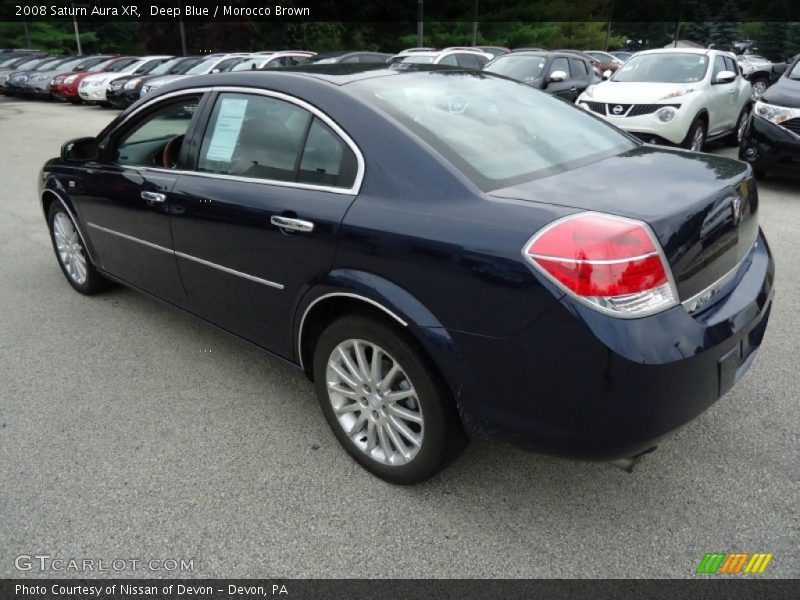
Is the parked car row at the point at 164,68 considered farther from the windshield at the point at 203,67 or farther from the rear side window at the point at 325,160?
the rear side window at the point at 325,160

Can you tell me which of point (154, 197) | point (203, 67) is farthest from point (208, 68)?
point (154, 197)

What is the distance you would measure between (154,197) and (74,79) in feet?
Result: 67.4

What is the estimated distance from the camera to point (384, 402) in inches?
100

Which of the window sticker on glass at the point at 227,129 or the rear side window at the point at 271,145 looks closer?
the rear side window at the point at 271,145

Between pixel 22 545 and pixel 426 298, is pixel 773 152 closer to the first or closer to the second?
pixel 426 298

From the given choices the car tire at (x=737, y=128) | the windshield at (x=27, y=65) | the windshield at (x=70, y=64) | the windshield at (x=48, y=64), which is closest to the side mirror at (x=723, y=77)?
the car tire at (x=737, y=128)

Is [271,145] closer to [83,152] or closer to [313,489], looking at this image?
[313,489]

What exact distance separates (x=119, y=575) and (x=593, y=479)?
6.05 ft

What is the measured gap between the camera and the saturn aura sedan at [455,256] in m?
1.97

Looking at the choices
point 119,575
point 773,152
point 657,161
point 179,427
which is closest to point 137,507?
point 119,575

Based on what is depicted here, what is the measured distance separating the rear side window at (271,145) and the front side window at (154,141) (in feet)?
1.70

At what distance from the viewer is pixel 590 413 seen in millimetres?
2010

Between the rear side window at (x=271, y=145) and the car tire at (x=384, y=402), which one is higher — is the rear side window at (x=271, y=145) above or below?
above

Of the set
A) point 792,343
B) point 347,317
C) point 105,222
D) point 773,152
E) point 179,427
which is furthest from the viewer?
point 773,152
